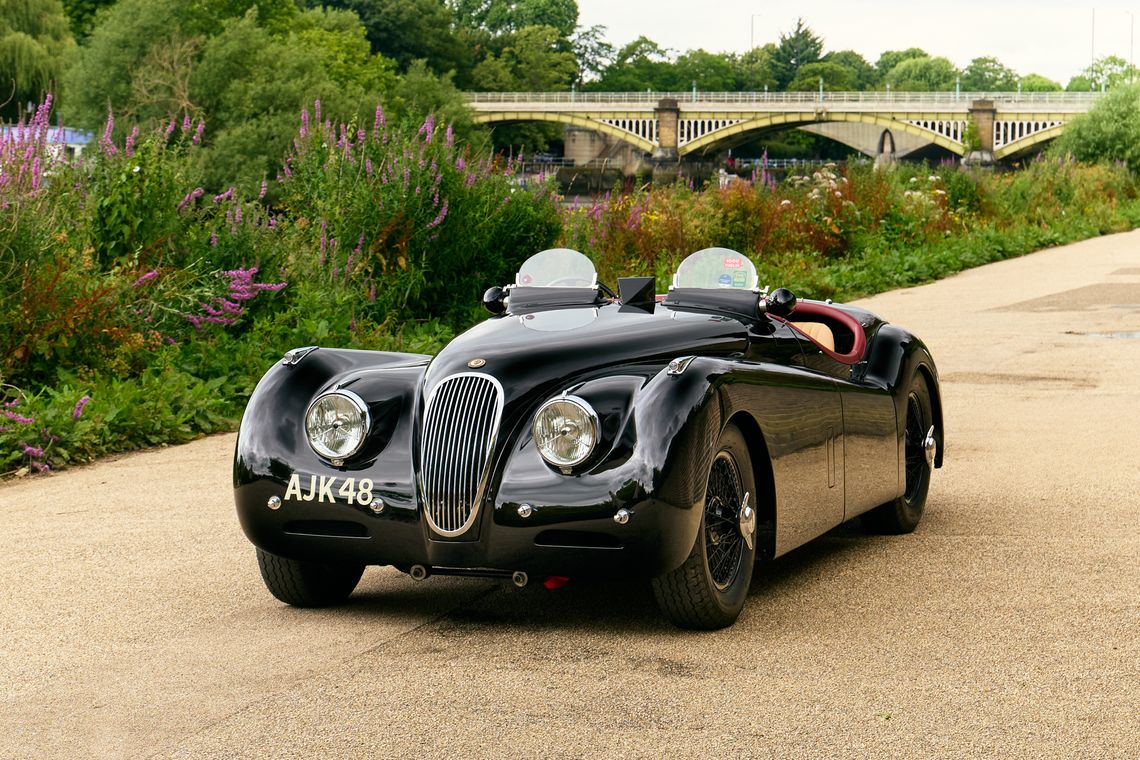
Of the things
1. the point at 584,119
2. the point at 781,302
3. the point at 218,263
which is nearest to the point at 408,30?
the point at 584,119

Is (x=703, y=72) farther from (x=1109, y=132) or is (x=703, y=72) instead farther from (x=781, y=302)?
(x=781, y=302)

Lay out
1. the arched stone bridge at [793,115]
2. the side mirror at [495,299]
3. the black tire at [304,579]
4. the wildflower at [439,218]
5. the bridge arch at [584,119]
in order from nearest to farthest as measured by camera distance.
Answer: the black tire at [304,579] < the side mirror at [495,299] < the wildflower at [439,218] < the arched stone bridge at [793,115] < the bridge arch at [584,119]

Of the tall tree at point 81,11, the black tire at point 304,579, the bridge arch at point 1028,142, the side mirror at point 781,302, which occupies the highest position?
the tall tree at point 81,11

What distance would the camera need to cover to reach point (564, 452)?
474 cm

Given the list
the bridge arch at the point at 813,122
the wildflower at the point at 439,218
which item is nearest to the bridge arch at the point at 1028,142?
the bridge arch at the point at 813,122

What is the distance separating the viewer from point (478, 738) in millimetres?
3871

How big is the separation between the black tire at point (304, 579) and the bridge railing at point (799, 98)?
8041cm

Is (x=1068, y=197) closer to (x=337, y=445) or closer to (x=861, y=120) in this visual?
(x=337, y=445)

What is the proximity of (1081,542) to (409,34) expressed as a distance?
98.7 m

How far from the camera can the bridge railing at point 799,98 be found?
8371cm

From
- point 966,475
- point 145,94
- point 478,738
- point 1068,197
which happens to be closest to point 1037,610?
point 478,738

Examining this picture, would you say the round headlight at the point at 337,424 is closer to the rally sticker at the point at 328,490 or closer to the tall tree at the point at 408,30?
the rally sticker at the point at 328,490

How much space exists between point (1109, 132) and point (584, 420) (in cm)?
4788

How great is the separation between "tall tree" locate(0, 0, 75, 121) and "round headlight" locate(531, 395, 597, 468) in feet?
155
